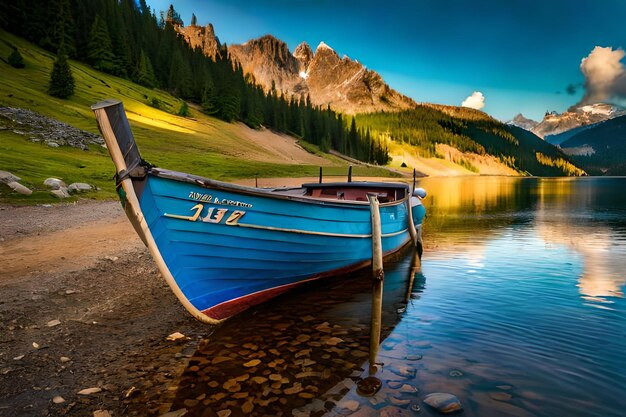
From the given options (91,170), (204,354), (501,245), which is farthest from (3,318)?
(91,170)

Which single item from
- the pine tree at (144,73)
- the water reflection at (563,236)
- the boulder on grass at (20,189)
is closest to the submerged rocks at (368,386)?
the water reflection at (563,236)

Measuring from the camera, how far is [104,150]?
168ft

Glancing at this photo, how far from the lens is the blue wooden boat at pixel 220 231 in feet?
25.9

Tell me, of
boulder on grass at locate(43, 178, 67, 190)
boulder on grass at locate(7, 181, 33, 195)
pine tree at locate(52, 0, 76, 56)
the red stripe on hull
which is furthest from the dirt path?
pine tree at locate(52, 0, 76, 56)

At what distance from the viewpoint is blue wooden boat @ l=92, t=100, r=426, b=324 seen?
789 cm

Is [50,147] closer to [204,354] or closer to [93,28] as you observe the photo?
Result: [204,354]

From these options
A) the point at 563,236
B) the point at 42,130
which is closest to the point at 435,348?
the point at 563,236

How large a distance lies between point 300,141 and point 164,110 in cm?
4908

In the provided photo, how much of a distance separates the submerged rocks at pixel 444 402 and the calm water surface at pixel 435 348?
137 millimetres

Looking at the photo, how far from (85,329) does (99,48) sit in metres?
126

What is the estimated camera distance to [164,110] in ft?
333

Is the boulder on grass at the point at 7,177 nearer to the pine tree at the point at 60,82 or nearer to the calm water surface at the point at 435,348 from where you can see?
the calm water surface at the point at 435,348

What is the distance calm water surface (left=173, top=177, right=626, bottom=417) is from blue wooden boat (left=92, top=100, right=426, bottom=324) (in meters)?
0.97

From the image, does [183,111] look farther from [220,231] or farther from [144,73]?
[220,231]
